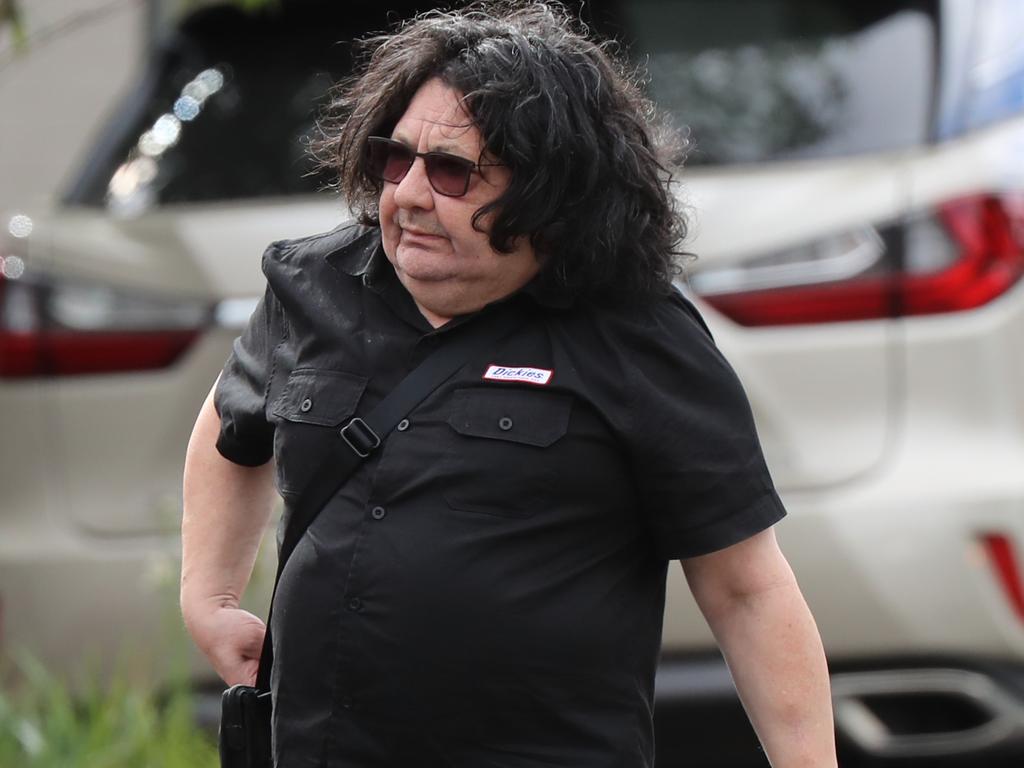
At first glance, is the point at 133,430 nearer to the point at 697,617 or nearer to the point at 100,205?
the point at 100,205

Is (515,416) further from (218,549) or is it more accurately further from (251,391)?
(218,549)

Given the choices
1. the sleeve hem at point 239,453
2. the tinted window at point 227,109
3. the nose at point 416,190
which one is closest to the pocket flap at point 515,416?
the nose at point 416,190

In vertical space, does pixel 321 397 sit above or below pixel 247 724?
above

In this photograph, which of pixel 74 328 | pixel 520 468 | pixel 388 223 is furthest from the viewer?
pixel 74 328

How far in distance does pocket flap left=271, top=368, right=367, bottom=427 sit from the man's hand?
33 centimetres

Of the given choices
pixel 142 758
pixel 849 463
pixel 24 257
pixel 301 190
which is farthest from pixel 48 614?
pixel 849 463

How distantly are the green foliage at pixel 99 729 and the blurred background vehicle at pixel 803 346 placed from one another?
82 millimetres

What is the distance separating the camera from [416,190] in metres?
2.17

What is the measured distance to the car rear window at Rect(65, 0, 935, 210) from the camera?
12.5 feet

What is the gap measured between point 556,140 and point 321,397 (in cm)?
40

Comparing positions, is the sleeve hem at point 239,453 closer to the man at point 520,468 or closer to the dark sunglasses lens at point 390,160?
the man at point 520,468

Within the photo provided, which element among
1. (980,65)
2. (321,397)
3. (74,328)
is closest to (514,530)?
(321,397)

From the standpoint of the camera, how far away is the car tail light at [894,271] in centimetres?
341

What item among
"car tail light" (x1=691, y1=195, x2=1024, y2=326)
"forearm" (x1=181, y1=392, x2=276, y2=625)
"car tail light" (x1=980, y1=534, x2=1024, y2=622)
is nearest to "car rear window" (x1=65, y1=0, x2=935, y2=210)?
"car tail light" (x1=691, y1=195, x2=1024, y2=326)
